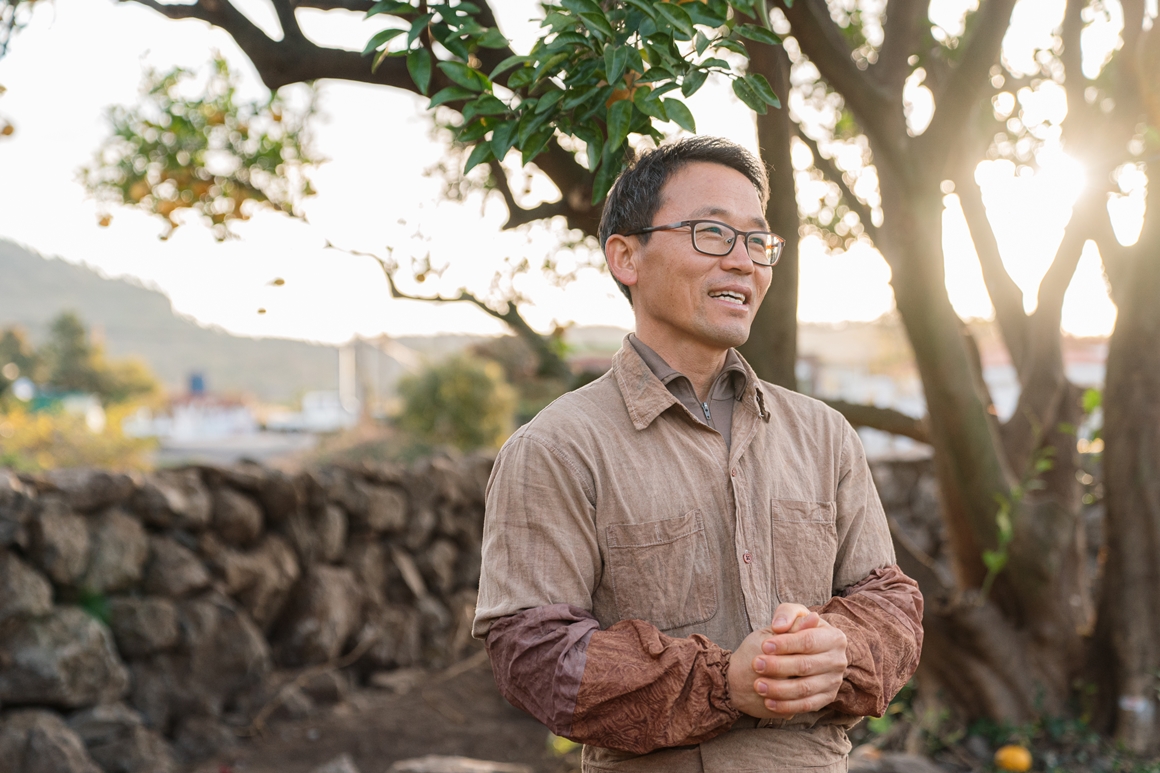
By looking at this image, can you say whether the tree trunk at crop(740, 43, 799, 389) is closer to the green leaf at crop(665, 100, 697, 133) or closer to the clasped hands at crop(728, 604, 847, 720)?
the green leaf at crop(665, 100, 697, 133)

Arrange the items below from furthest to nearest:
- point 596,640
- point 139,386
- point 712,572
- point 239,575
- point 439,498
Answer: point 139,386 < point 439,498 < point 239,575 < point 712,572 < point 596,640

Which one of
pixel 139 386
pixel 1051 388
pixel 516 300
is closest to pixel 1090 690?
pixel 1051 388

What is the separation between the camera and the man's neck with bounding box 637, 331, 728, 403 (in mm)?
1653

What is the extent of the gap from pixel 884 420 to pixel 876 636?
2751 mm

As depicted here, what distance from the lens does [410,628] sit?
633 cm

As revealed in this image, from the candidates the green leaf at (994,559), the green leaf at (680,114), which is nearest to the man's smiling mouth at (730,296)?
the green leaf at (680,114)

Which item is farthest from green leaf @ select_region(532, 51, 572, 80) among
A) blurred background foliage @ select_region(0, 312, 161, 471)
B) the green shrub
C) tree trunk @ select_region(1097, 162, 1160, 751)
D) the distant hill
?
the distant hill

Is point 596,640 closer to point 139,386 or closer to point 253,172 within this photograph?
point 253,172

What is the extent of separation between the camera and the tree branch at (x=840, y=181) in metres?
4.81

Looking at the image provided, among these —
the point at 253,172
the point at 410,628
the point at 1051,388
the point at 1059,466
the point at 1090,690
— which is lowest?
the point at 410,628

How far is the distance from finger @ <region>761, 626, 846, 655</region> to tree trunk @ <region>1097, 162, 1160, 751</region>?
11.6ft

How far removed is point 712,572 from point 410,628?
16.9ft

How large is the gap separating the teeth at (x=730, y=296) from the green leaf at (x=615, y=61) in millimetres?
407

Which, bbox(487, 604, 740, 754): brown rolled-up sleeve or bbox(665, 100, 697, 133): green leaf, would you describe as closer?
bbox(487, 604, 740, 754): brown rolled-up sleeve
